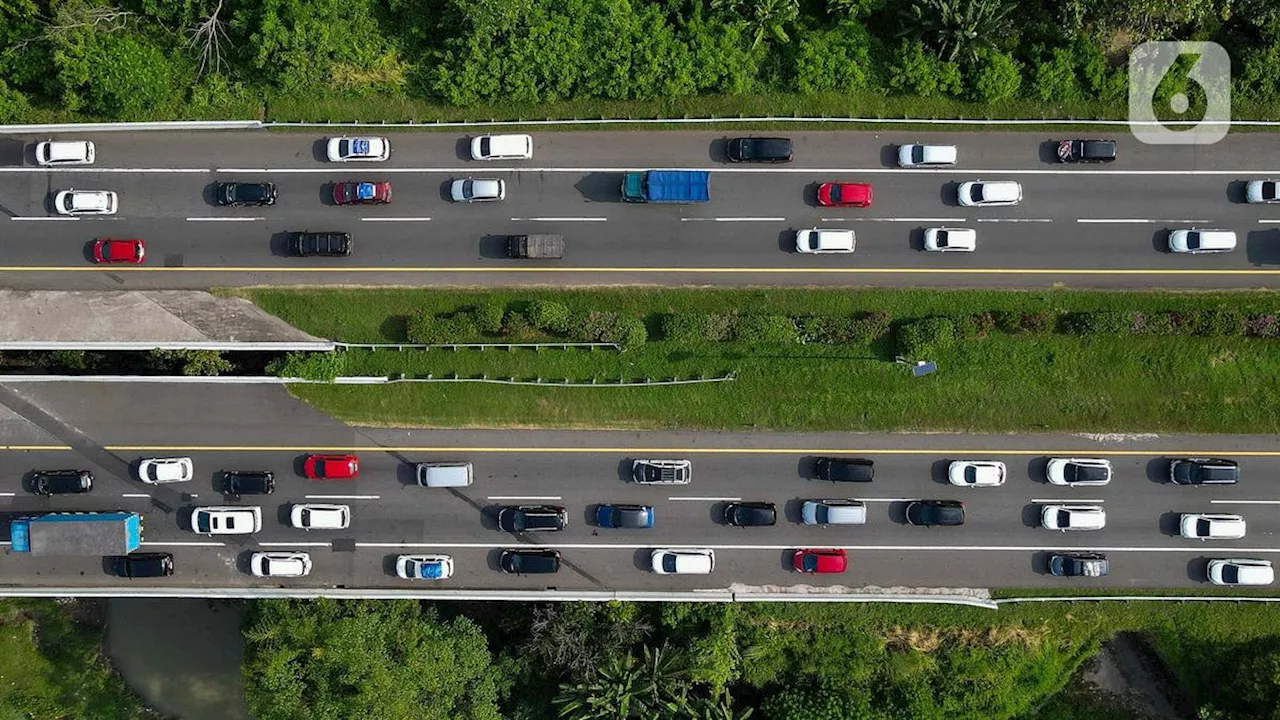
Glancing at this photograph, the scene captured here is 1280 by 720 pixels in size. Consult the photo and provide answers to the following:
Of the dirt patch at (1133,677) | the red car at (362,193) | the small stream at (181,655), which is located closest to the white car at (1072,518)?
the dirt patch at (1133,677)

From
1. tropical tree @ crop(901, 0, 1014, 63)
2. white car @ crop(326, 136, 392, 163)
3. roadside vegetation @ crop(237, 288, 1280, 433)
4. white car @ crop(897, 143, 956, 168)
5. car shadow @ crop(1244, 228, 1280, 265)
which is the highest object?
tropical tree @ crop(901, 0, 1014, 63)

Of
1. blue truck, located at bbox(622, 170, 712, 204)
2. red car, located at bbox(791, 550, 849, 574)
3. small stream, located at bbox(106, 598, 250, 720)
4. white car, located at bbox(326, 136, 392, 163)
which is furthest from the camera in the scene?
small stream, located at bbox(106, 598, 250, 720)

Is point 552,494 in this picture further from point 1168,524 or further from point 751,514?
point 1168,524

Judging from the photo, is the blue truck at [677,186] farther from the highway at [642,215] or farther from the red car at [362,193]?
the red car at [362,193]

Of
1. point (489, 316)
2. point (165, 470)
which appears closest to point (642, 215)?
point (489, 316)

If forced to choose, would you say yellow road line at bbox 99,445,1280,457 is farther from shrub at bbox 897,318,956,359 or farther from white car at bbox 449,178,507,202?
white car at bbox 449,178,507,202

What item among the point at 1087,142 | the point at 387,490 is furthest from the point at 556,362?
the point at 1087,142

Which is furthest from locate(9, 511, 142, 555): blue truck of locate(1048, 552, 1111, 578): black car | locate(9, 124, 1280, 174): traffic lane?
locate(1048, 552, 1111, 578): black car

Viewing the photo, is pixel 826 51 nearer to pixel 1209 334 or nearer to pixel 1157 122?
pixel 1157 122
